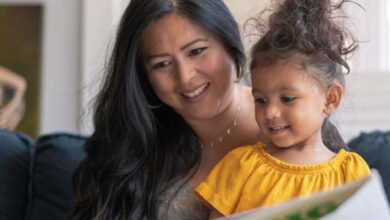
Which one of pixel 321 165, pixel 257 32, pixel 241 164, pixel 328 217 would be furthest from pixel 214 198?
pixel 328 217

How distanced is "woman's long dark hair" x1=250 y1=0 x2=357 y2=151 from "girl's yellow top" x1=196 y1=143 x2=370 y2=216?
0.16 metres

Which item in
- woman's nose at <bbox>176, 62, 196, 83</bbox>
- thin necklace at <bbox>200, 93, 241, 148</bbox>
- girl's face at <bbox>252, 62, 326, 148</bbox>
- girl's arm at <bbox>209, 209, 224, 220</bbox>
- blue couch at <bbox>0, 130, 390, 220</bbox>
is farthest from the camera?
blue couch at <bbox>0, 130, 390, 220</bbox>

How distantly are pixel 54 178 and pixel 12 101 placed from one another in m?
0.77

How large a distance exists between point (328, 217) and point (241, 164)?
1.78ft

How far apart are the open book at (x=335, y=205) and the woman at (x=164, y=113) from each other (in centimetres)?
73

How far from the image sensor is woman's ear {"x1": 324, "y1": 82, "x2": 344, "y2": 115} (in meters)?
1.31

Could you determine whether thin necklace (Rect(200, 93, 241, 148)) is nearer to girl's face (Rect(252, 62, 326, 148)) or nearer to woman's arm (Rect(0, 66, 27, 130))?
girl's face (Rect(252, 62, 326, 148))

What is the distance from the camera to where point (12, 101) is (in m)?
2.62

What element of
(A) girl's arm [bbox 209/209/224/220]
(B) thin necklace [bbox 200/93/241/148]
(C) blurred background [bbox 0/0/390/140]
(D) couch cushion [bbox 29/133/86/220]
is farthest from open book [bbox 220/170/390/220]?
(C) blurred background [bbox 0/0/390/140]

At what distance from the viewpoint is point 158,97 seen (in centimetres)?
166

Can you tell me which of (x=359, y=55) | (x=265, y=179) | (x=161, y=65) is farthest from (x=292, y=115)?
(x=359, y=55)

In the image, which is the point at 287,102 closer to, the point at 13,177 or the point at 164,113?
the point at 164,113

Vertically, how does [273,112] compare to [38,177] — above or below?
above

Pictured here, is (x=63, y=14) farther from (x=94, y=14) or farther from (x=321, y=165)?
(x=321, y=165)
